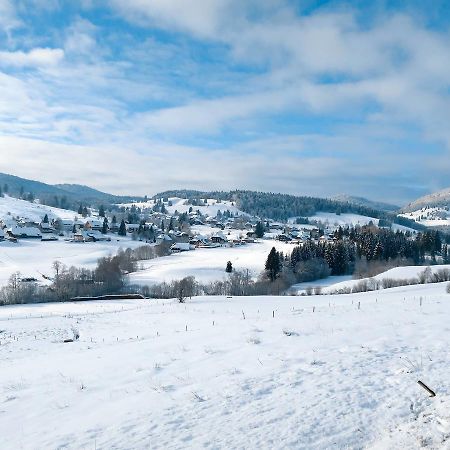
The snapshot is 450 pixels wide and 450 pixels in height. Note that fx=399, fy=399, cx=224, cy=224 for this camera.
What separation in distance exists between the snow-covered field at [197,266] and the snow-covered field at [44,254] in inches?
504

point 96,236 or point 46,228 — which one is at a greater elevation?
point 46,228

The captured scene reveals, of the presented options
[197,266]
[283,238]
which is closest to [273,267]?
[197,266]

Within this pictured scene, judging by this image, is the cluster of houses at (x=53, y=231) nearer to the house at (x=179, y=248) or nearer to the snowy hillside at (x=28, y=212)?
the snowy hillside at (x=28, y=212)

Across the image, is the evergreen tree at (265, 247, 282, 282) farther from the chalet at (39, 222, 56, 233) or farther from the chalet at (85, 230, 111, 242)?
the chalet at (39, 222, 56, 233)

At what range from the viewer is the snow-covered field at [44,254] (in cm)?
7716

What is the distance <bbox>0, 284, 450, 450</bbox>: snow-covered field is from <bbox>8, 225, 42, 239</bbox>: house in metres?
120

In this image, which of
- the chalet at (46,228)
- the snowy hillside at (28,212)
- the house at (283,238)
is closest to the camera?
the chalet at (46,228)

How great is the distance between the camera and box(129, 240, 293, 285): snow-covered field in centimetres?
7430

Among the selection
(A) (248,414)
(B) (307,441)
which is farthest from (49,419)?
(B) (307,441)

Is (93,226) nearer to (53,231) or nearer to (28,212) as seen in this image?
(53,231)

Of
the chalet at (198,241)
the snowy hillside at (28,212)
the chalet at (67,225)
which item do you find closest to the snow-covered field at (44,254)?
the chalet at (198,241)

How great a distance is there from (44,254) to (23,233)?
31.5m

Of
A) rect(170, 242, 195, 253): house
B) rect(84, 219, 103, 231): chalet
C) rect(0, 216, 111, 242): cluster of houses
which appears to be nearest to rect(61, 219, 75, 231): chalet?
rect(0, 216, 111, 242): cluster of houses

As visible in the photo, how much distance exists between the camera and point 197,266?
8344 cm
